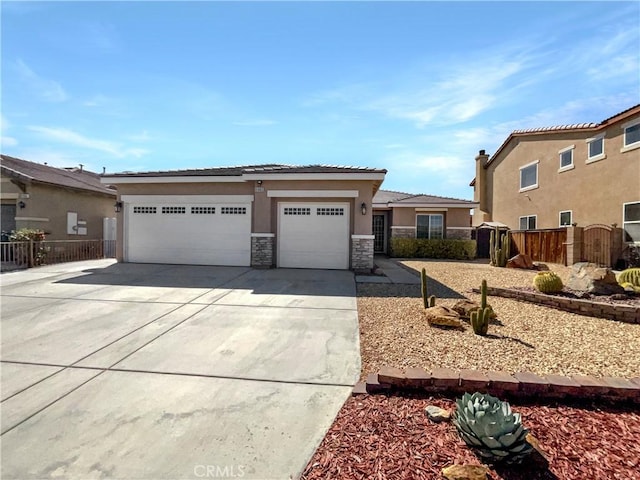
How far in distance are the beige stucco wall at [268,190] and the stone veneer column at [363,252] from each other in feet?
0.76

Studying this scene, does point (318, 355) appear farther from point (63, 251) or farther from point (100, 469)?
Result: point (63, 251)

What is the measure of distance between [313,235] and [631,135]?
1350cm

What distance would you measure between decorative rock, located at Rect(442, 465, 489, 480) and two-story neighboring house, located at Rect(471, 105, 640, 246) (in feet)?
50.5

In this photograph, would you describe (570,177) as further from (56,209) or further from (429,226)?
(56,209)

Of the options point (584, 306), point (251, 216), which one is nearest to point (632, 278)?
point (584, 306)

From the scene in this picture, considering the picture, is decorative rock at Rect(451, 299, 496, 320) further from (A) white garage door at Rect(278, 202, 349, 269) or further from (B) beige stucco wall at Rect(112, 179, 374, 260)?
(A) white garage door at Rect(278, 202, 349, 269)

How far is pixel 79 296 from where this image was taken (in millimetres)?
7469

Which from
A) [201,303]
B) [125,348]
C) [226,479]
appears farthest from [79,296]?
[226,479]

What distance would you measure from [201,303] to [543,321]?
22.3 ft

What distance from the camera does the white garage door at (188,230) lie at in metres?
12.6

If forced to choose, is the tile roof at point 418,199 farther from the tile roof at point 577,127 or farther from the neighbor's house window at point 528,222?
the tile roof at point 577,127

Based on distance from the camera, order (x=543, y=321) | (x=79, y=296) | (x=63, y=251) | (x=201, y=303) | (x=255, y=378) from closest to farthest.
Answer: (x=255, y=378) < (x=543, y=321) < (x=201, y=303) < (x=79, y=296) < (x=63, y=251)

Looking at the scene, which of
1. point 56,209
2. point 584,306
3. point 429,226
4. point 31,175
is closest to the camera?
point 584,306

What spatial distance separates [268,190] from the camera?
12203mm
